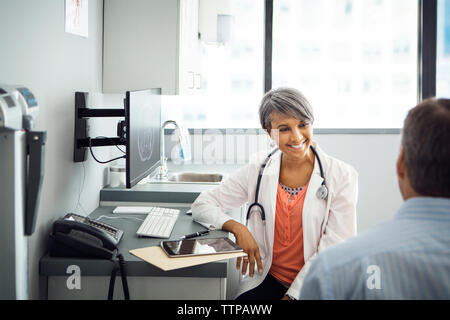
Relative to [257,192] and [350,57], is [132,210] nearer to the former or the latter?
[257,192]

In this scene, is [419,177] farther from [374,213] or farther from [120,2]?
[374,213]

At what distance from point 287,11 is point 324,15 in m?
0.33

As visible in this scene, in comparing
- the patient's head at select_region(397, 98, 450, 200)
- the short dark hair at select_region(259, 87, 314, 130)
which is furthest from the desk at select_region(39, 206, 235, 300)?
the patient's head at select_region(397, 98, 450, 200)

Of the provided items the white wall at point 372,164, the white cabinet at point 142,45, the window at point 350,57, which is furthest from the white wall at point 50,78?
the white wall at point 372,164

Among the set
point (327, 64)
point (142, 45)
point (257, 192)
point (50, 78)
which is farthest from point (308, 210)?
point (327, 64)

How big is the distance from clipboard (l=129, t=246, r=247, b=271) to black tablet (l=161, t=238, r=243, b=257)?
0.02 metres

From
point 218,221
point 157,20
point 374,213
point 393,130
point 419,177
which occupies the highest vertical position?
point 157,20

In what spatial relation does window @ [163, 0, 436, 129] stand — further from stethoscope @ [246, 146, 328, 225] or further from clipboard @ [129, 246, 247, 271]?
clipboard @ [129, 246, 247, 271]

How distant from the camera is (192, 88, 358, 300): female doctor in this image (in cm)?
169

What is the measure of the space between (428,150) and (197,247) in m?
0.96

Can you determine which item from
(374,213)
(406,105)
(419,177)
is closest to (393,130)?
(406,105)

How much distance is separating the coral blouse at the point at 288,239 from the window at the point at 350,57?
224 cm

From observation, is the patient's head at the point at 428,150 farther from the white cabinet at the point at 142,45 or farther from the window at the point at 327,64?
the window at the point at 327,64

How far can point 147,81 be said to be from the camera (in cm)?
244
